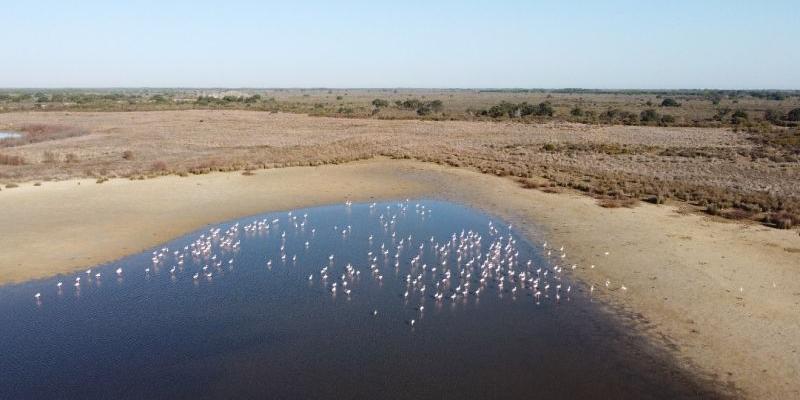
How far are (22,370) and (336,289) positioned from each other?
23.4 ft

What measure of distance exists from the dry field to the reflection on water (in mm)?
12267

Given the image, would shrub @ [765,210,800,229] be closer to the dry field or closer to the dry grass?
the dry field

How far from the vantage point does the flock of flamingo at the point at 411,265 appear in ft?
50.3

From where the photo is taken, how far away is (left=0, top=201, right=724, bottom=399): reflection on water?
10.5 metres

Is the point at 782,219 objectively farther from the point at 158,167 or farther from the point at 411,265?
the point at 158,167

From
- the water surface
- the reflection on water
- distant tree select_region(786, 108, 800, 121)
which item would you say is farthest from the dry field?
distant tree select_region(786, 108, 800, 121)

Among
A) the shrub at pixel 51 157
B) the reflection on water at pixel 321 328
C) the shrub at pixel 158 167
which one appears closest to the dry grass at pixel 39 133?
the shrub at pixel 51 157

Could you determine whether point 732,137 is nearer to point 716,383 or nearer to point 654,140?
point 654,140

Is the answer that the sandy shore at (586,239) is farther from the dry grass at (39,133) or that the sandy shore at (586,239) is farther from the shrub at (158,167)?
the dry grass at (39,133)

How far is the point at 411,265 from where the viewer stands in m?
17.5

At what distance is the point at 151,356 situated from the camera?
11.4m

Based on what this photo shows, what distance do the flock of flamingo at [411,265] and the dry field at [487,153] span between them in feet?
30.8

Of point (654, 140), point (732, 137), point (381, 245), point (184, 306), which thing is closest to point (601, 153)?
point (654, 140)

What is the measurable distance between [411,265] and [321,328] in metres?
5.17
